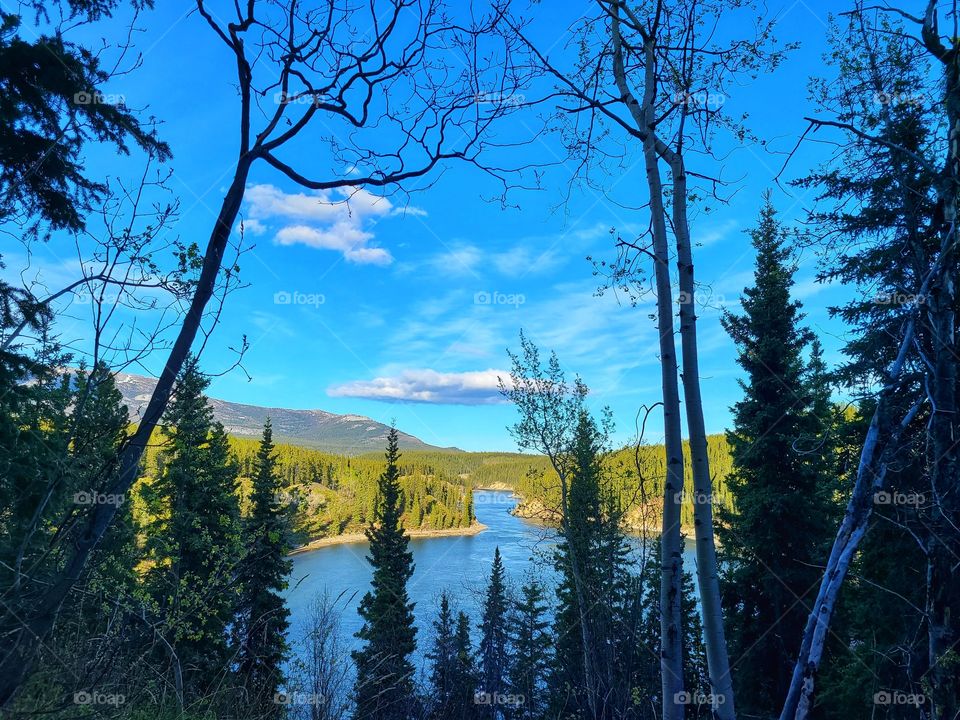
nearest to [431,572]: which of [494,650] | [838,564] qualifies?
[494,650]

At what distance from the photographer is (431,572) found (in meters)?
49.1

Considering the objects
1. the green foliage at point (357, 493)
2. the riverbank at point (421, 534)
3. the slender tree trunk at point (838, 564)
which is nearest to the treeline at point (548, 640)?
the slender tree trunk at point (838, 564)

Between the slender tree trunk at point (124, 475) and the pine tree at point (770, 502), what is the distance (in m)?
12.0

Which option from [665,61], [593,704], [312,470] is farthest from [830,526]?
[312,470]

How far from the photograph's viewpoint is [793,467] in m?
12.9

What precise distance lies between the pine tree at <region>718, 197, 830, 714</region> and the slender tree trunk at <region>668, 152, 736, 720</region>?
34.3 ft

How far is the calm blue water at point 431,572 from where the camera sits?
22.1 m

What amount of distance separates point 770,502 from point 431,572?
139 ft

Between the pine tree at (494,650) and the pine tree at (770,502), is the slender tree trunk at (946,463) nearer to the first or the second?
the pine tree at (770,502)

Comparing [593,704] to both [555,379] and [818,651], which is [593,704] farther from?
[555,379]

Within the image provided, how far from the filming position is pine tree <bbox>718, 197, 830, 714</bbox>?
1212 cm

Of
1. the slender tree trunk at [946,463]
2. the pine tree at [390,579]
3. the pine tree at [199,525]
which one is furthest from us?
the pine tree at [390,579]

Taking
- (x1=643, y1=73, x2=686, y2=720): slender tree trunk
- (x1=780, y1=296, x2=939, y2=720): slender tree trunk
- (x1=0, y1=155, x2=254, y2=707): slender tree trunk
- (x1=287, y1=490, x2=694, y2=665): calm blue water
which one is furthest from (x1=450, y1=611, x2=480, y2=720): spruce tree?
(x1=0, y1=155, x2=254, y2=707): slender tree trunk

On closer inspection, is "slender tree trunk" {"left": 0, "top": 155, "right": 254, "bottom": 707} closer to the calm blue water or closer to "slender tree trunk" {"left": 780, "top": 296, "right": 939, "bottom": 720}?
"slender tree trunk" {"left": 780, "top": 296, "right": 939, "bottom": 720}
